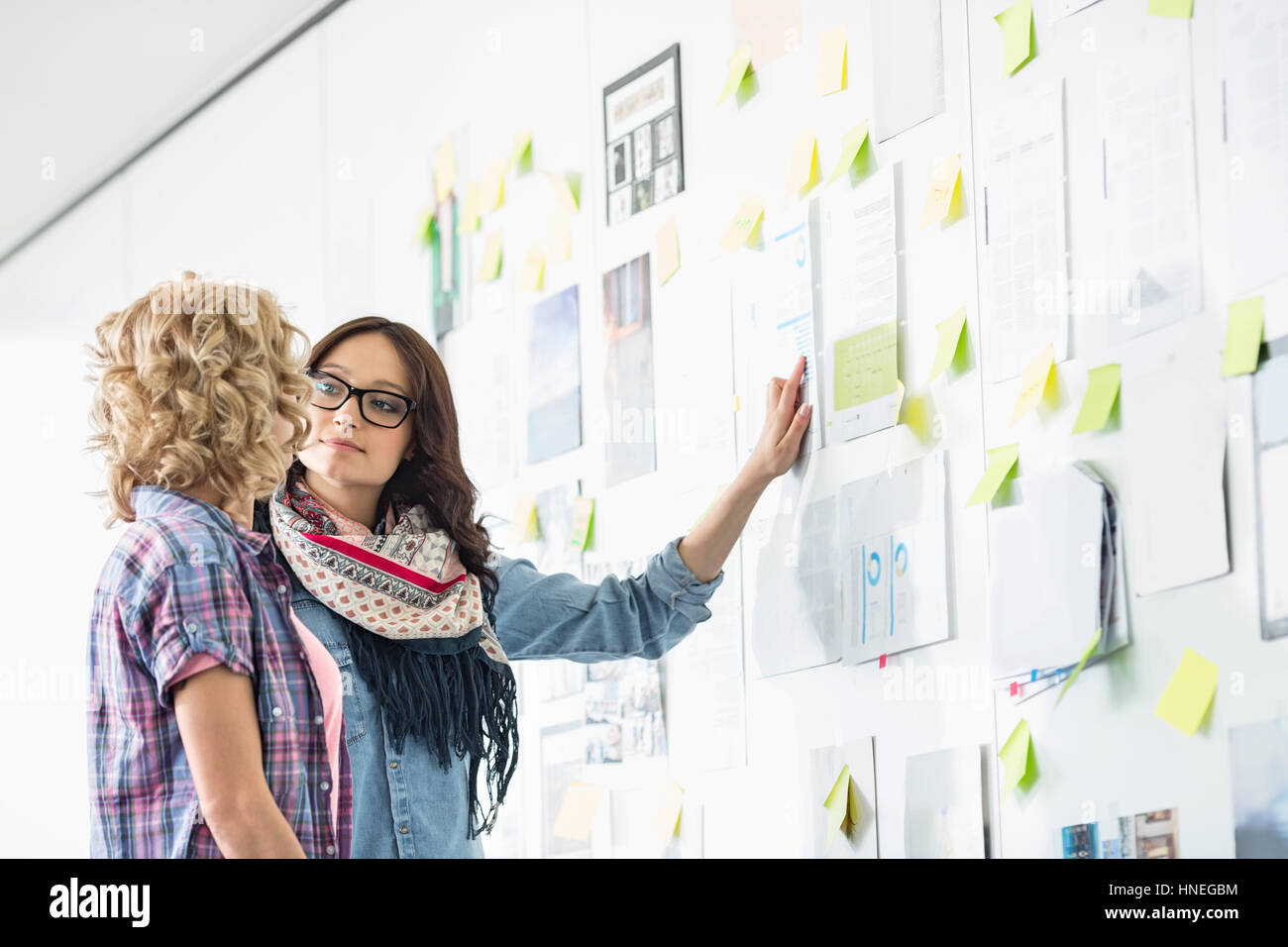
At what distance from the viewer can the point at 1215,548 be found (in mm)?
1257

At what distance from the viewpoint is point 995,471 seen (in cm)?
147

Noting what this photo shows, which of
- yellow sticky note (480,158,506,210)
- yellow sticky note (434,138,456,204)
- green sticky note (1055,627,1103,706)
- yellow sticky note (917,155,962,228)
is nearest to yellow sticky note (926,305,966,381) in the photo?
yellow sticky note (917,155,962,228)

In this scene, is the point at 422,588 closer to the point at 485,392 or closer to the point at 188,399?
the point at 188,399

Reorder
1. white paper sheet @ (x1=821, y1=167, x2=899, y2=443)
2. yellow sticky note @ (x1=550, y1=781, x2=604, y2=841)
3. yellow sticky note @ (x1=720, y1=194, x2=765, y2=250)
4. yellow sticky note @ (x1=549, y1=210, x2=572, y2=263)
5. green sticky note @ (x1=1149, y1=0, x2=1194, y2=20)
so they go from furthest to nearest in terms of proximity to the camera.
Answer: yellow sticky note @ (x1=549, y1=210, x2=572, y2=263) < yellow sticky note @ (x1=550, y1=781, x2=604, y2=841) < yellow sticky note @ (x1=720, y1=194, x2=765, y2=250) < white paper sheet @ (x1=821, y1=167, x2=899, y2=443) < green sticky note @ (x1=1149, y1=0, x2=1194, y2=20)

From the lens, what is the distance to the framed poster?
203cm

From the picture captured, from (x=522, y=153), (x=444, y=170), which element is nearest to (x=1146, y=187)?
(x=522, y=153)

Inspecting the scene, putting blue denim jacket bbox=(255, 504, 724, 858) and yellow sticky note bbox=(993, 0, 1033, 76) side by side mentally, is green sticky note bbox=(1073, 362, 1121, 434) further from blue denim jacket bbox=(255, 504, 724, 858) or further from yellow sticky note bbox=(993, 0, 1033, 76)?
blue denim jacket bbox=(255, 504, 724, 858)

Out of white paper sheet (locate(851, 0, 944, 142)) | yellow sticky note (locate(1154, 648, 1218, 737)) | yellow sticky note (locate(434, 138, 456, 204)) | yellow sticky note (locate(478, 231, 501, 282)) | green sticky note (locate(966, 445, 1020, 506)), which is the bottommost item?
yellow sticky note (locate(1154, 648, 1218, 737))

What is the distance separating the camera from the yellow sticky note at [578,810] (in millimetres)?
2146

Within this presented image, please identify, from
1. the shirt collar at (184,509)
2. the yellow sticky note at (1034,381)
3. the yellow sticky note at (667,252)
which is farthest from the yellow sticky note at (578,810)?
the yellow sticky note at (1034,381)

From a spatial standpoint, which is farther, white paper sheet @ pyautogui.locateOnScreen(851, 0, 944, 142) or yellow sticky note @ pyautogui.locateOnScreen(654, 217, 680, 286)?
yellow sticky note @ pyautogui.locateOnScreen(654, 217, 680, 286)

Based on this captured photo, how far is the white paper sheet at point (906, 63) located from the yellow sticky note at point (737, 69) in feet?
0.81

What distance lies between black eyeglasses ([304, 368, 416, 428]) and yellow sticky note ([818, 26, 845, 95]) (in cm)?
67
